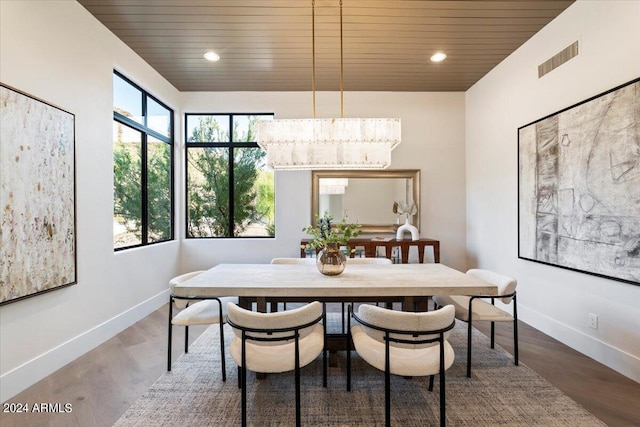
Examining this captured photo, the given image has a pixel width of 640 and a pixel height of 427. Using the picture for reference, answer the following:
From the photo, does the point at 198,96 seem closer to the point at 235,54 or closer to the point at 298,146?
the point at 235,54

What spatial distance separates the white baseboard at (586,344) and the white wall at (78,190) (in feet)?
14.2

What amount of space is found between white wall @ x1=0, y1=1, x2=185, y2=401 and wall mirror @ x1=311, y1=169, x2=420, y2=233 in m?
2.58

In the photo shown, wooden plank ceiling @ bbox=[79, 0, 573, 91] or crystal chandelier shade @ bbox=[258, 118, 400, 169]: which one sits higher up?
wooden plank ceiling @ bbox=[79, 0, 573, 91]

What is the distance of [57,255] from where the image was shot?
2615 mm

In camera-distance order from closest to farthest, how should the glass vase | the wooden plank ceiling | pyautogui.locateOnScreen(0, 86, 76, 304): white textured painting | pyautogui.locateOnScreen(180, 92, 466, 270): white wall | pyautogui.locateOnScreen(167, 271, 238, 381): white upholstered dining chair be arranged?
pyautogui.locateOnScreen(0, 86, 76, 304): white textured painting
pyautogui.locateOnScreen(167, 271, 238, 381): white upholstered dining chair
the glass vase
the wooden plank ceiling
pyautogui.locateOnScreen(180, 92, 466, 270): white wall

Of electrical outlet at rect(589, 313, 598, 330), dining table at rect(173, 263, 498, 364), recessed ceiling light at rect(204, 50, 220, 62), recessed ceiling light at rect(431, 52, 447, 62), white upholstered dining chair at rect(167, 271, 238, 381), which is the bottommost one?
electrical outlet at rect(589, 313, 598, 330)

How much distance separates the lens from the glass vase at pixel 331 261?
2607 millimetres

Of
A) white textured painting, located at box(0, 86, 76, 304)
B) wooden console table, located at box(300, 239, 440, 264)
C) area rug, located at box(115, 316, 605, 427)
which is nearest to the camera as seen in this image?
area rug, located at box(115, 316, 605, 427)

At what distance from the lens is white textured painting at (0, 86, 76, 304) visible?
2.19 m

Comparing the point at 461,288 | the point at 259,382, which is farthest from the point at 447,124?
the point at 259,382

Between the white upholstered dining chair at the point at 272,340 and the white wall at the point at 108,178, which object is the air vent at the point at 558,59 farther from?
the white upholstered dining chair at the point at 272,340

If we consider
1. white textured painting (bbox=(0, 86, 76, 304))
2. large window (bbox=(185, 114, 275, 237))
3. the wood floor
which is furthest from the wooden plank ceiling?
the wood floor

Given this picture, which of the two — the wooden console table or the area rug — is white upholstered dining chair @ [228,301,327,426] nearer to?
the area rug

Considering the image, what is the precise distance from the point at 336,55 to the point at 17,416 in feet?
13.3
